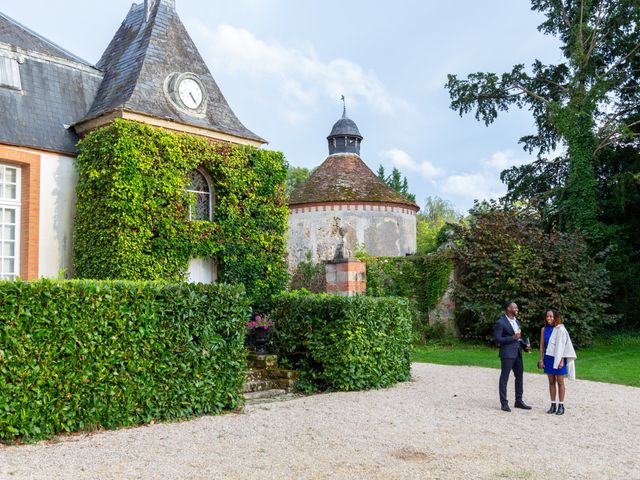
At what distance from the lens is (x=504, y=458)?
20.1 ft

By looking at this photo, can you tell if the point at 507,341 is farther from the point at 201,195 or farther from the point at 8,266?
the point at 8,266

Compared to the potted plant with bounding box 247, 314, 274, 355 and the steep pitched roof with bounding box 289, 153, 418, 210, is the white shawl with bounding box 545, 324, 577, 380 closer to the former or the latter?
the potted plant with bounding box 247, 314, 274, 355

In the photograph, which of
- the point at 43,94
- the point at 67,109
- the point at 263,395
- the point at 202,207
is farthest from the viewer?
the point at 202,207

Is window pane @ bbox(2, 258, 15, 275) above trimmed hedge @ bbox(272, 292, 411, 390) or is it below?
above

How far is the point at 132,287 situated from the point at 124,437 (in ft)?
6.08

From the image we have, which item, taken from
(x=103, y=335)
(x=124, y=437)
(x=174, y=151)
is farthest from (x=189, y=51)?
(x=124, y=437)

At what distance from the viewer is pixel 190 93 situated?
14523mm

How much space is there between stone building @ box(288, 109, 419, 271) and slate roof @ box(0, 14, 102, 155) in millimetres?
12093

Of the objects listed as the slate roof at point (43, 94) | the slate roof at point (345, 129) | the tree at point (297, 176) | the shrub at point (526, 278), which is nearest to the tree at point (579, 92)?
the shrub at point (526, 278)

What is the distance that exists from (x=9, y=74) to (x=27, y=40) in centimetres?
156

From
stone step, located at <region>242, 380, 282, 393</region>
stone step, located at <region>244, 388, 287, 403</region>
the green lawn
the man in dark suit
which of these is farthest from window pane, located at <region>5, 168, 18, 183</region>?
the green lawn

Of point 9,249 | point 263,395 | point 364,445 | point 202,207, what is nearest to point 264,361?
point 263,395

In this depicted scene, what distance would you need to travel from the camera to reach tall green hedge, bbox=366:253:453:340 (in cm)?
1909

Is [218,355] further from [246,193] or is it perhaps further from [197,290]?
[246,193]
